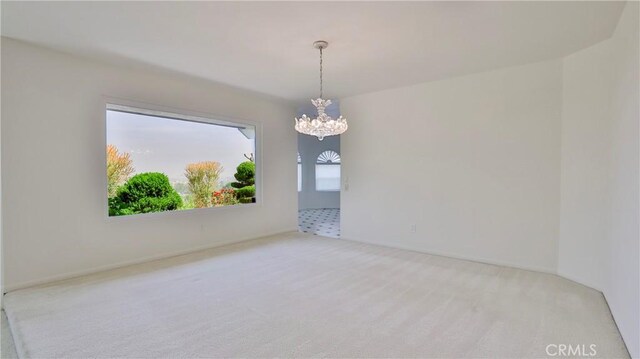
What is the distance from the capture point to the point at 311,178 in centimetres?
1055

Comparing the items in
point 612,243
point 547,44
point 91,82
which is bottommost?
point 612,243

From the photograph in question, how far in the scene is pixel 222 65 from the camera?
12.8 ft

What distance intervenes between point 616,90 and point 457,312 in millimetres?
2571

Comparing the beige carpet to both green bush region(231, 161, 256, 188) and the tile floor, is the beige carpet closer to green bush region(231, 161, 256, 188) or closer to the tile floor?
green bush region(231, 161, 256, 188)

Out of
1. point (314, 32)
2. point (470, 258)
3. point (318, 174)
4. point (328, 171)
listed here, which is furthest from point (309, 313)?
point (328, 171)

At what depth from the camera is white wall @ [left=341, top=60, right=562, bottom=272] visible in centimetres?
372

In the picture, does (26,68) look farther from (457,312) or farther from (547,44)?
(547,44)

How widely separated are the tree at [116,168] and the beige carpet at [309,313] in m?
1.13

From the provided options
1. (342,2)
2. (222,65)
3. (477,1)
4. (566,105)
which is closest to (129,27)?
(222,65)

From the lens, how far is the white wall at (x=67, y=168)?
10.3ft

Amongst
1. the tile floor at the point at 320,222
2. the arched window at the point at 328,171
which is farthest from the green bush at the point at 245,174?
the arched window at the point at 328,171

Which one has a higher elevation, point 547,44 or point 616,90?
point 547,44

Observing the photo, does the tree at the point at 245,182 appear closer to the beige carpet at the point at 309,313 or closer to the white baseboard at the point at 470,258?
the beige carpet at the point at 309,313

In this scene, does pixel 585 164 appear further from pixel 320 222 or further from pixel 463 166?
pixel 320 222
